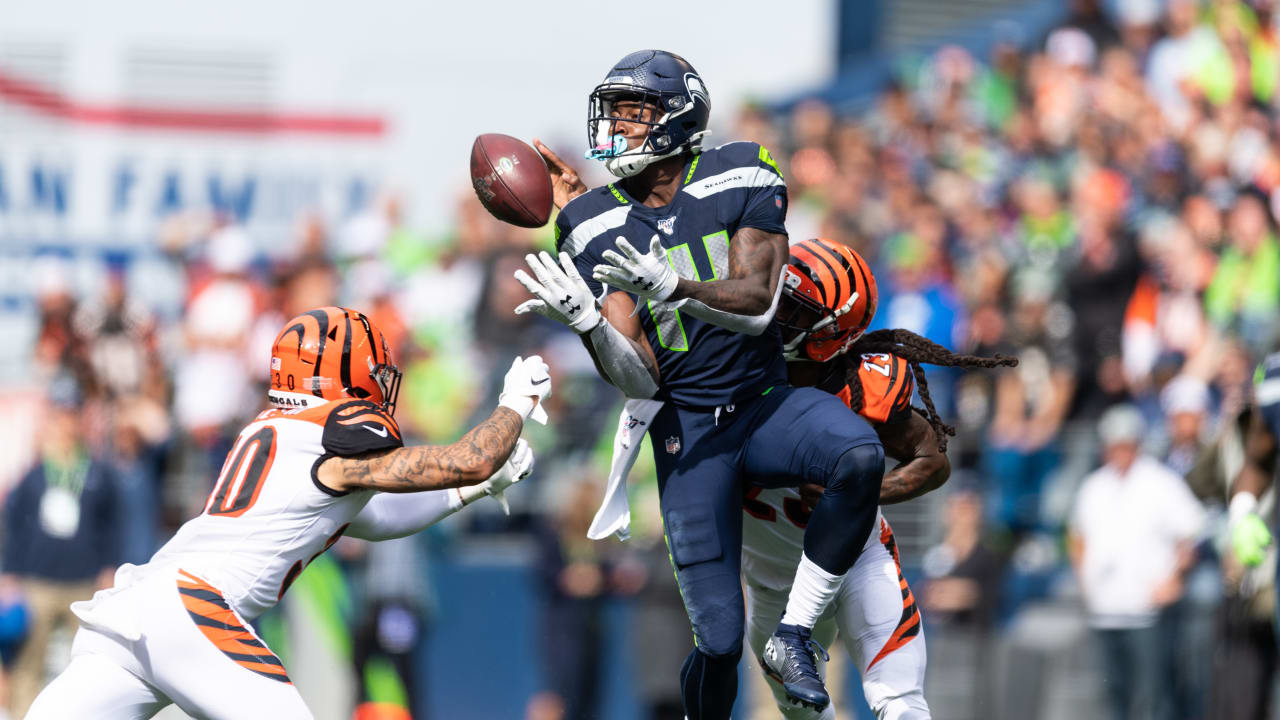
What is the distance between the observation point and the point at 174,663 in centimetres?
515

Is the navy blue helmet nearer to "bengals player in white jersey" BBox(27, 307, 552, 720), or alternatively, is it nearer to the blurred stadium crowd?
"bengals player in white jersey" BBox(27, 307, 552, 720)

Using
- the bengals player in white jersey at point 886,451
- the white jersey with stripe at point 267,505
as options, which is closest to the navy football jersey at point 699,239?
the bengals player in white jersey at point 886,451

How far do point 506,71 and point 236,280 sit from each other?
607cm

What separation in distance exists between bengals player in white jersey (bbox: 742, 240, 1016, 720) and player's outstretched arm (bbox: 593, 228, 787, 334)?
0.98 feet

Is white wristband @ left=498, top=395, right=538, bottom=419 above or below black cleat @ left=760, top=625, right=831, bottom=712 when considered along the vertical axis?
above

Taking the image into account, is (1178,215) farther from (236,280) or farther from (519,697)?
Answer: (236,280)

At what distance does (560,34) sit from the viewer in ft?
→ 59.3

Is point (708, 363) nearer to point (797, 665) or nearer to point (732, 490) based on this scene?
point (732, 490)

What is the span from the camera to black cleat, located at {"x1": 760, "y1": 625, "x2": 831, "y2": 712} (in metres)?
5.37

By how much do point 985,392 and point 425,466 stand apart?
19.4 feet

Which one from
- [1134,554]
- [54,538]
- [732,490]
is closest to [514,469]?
A: [732,490]

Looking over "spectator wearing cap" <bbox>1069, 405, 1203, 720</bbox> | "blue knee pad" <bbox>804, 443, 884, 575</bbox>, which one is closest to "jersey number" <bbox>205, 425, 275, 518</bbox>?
"blue knee pad" <bbox>804, 443, 884, 575</bbox>

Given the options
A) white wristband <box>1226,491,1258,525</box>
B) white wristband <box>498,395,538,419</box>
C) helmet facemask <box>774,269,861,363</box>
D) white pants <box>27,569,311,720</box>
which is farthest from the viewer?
white wristband <box>1226,491,1258,525</box>

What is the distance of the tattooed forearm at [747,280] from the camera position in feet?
17.7
